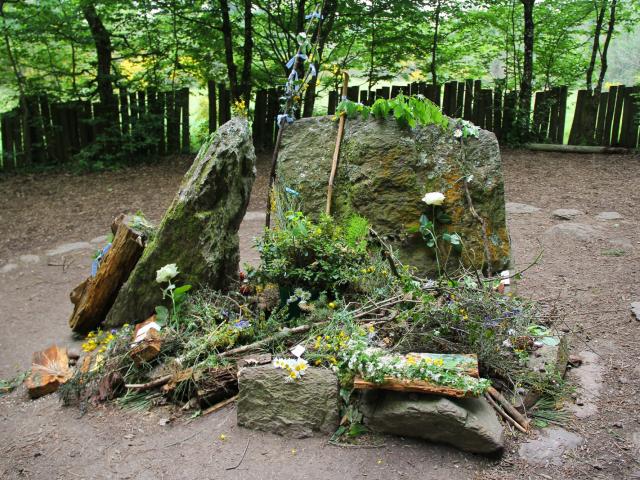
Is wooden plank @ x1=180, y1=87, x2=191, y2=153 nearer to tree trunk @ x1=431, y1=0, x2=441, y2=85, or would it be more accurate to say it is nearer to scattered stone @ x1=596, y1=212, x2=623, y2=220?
tree trunk @ x1=431, y1=0, x2=441, y2=85

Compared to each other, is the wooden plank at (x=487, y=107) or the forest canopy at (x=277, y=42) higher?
the forest canopy at (x=277, y=42)

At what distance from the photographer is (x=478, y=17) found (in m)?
9.35

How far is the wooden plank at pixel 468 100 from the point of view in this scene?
366 inches

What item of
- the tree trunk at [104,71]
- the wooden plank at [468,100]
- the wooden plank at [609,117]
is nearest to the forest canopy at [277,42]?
the tree trunk at [104,71]

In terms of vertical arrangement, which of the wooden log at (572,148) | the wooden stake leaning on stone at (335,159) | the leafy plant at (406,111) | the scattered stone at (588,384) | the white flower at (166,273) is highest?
the leafy plant at (406,111)

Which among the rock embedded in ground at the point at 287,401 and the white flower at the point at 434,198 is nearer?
the rock embedded in ground at the point at 287,401

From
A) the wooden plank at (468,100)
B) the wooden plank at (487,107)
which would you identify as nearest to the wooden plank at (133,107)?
the wooden plank at (468,100)

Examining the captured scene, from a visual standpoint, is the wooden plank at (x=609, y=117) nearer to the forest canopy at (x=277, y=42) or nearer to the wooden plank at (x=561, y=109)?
the forest canopy at (x=277, y=42)

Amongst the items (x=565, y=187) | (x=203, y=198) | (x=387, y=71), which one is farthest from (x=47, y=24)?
(x=565, y=187)

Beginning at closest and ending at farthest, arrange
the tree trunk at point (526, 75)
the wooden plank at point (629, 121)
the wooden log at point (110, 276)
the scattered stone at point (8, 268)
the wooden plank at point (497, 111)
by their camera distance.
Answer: the wooden log at point (110, 276) → the scattered stone at point (8, 268) → the wooden plank at point (629, 121) → the tree trunk at point (526, 75) → the wooden plank at point (497, 111)

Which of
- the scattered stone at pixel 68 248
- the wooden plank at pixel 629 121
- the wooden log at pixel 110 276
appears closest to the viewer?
the wooden log at pixel 110 276

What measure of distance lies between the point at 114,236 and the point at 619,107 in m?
7.68

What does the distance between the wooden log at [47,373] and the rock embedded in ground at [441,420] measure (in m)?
1.90

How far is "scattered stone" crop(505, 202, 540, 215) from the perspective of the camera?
6420 millimetres
